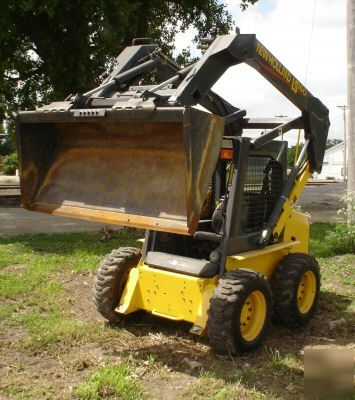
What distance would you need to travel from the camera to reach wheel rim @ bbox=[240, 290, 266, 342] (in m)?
5.12

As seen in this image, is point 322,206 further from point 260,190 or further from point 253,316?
point 253,316

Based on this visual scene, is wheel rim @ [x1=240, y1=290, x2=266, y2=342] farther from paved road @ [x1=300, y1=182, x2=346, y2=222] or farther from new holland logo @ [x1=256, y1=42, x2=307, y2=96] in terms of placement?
paved road @ [x1=300, y1=182, x2=346, y2=222]

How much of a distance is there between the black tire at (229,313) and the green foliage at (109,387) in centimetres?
83

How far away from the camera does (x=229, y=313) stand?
15.9 ft

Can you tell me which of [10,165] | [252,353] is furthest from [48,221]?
[10,165]

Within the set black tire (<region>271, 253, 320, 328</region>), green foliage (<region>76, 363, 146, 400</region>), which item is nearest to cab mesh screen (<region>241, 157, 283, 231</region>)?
black tire (<region>271, 253, 320, 328</region>)

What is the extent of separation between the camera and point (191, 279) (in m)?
5.16

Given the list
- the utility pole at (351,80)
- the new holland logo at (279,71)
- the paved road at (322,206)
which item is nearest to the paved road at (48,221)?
the paved road at (322,206)

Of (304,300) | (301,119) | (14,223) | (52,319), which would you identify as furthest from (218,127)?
(14,223)

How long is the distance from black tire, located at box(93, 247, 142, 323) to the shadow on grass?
26cm

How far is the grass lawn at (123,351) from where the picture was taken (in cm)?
432

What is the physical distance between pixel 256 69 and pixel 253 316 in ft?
7.31

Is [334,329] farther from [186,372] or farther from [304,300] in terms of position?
[186,372]

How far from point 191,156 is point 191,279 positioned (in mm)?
1267
